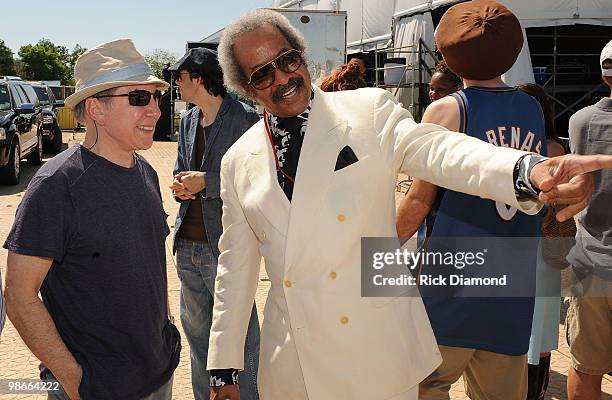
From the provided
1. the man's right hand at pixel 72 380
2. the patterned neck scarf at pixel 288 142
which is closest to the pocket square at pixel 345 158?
the patterned neck scarf at pixel 288 142

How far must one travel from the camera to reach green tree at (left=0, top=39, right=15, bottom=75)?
79.8 m

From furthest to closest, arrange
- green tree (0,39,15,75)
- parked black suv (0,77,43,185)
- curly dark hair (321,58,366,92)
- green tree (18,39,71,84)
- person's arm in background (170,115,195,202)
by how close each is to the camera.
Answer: green tree (18,39,71,84)
green tree (0,39,15,75)
parked black suv (0,77,43,185)
curly dark hair (321,58,366,92)
person's arm in background (170,115,195,202)

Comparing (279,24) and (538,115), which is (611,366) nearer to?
(538,115)

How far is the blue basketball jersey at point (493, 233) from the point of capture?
9.42 feet

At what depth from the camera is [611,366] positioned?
379cm

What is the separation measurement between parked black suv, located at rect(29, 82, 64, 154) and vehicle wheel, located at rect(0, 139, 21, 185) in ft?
18.5

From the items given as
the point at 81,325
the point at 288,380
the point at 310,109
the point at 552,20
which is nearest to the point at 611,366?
the point at 288,380

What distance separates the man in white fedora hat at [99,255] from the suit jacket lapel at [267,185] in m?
0.50

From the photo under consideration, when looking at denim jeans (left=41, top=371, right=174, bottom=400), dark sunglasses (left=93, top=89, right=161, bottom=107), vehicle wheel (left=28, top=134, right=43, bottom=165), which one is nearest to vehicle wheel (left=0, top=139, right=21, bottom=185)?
vehicle wheel (left=28, top=134, right=43, bottom=165)

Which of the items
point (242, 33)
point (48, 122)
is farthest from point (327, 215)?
point (48, 122)

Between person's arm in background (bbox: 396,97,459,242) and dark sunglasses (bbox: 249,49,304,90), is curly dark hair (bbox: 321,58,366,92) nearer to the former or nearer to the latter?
person's arm in background (bbox: 396,97,459,242)

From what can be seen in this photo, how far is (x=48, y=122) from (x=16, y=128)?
6.01 metres

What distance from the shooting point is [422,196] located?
2855 millimetres

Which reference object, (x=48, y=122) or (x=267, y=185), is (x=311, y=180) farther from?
A: (x=48, y=122)
